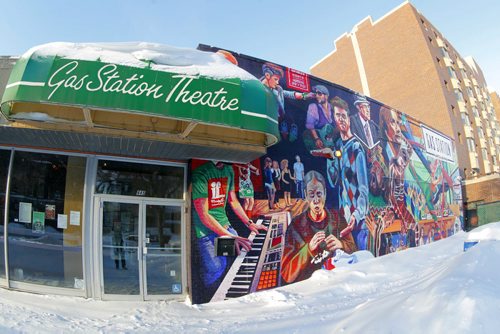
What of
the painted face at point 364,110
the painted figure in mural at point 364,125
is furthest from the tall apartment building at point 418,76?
the painted face at point 364,110

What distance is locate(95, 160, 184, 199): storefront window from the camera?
6.76m

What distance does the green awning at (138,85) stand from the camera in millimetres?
4719

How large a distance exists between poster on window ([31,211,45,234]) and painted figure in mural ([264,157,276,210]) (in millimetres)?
4804

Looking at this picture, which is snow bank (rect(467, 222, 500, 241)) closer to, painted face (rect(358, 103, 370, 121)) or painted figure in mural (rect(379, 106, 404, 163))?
painted figure in mural (rect(379, 106, 404, 163))

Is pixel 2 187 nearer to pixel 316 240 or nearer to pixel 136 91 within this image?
pixel 136 91

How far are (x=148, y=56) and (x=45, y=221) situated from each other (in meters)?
3.94

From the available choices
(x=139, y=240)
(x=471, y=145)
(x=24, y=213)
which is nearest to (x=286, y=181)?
(x=139, y=240)

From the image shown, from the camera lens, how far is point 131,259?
6703mm

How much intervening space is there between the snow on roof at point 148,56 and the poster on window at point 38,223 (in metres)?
3.12

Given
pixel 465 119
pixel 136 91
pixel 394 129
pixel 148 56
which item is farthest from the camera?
pixel 465 119

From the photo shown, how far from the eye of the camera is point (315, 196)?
29.0 ft

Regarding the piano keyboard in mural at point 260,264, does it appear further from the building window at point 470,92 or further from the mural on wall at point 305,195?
the building window at point 470,92

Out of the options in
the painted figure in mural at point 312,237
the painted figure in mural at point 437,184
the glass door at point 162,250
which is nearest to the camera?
the glass door at point 162,250

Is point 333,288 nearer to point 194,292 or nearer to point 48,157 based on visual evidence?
point 194,292
